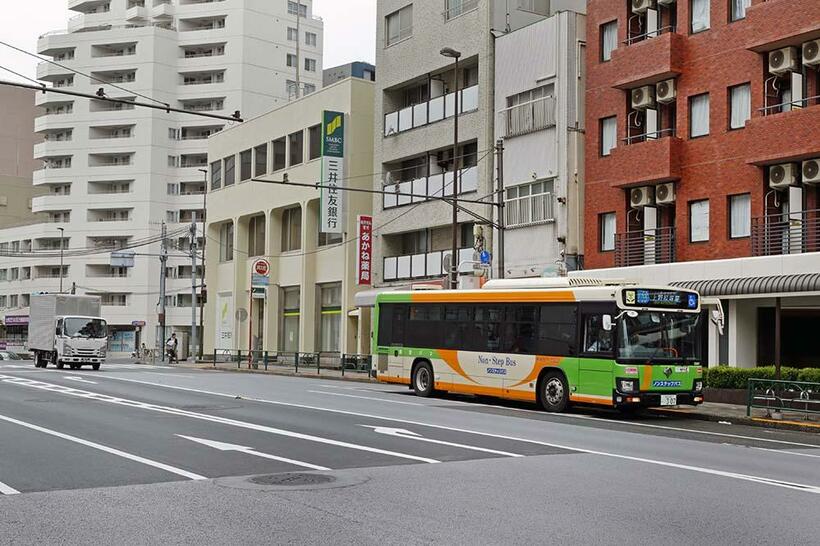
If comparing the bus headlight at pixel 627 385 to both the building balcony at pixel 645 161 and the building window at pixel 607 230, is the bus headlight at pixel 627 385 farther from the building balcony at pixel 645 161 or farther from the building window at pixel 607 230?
the building window at pixel 607 230

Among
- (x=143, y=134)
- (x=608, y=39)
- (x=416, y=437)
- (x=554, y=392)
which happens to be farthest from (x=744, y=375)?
(x=143, y=134)

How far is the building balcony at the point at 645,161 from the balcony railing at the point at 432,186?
8.02 metres

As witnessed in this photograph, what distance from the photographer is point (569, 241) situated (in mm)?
34750

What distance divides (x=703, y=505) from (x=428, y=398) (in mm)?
17565

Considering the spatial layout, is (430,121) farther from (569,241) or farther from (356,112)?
(569,241)

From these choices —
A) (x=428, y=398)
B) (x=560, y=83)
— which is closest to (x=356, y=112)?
(x=560, y=83)

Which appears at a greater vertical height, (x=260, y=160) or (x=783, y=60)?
(x=260, y=160)

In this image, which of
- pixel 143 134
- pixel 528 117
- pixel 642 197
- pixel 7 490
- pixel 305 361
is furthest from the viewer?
pixel 143 134

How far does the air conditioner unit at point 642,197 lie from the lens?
104 ft

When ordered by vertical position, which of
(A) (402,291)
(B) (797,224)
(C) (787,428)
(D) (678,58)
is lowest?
(C) (787,428)

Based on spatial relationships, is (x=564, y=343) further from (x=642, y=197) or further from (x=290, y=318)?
(x=290, y=318)

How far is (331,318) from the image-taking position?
168 ft

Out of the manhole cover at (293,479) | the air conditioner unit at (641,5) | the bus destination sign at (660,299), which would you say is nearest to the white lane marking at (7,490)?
the manhole cover at (293,479)

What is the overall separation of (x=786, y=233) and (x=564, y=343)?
28.5 ft
